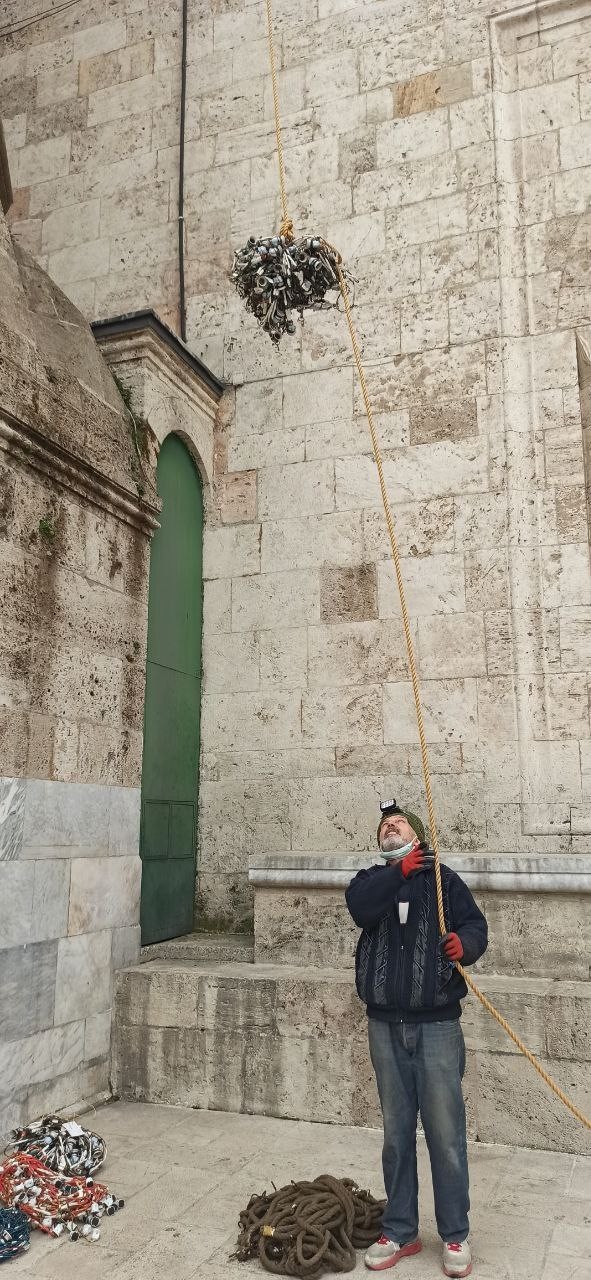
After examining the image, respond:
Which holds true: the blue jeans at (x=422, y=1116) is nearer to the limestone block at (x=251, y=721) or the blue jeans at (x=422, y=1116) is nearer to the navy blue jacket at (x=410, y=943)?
the navy blue jacket at (x=410, y=943)

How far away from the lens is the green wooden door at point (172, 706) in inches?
209

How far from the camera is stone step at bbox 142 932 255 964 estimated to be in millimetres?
4980

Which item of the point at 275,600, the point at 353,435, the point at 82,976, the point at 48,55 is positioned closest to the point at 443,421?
the point at 353,435

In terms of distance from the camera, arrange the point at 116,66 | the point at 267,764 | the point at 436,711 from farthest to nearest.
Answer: the point at 116,66 → the point at 267,764 → the point at 436,711

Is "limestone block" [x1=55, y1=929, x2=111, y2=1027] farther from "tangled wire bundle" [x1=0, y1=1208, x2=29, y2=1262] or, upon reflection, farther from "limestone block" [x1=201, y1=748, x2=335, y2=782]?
"limestone block" [x1=201, y1=748, x2=335, y2=782]

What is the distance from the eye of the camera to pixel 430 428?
5664 millimetres

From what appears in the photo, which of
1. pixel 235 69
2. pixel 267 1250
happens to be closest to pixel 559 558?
pixel 267 1250

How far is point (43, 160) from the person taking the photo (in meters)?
7.32

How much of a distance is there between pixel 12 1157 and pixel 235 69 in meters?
6.94

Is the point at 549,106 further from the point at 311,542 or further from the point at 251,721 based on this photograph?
the point at 251,721

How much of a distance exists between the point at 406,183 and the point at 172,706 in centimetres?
369

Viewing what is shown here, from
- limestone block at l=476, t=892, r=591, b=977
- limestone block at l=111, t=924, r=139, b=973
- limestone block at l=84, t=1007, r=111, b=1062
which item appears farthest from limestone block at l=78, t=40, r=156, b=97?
limestone block at l=84, t=1007, r=111, b=1062

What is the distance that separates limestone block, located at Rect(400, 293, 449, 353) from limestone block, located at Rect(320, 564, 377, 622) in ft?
4.74

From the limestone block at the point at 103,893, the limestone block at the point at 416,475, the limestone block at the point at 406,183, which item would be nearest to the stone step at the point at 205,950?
the limestone block at the point at 103,893
